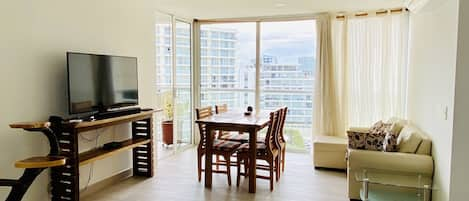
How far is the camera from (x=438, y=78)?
3.29 m

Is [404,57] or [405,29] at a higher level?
[405,29]

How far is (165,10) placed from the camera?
5.48 m

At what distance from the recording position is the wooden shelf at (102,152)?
141 inches

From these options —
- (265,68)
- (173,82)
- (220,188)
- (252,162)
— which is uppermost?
(265,68)

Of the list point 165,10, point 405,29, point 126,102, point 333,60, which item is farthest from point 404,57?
point 126,102

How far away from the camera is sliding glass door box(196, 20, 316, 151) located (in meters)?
6.07

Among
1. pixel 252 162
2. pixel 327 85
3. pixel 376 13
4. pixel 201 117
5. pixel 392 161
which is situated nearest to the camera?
pixel 392 161

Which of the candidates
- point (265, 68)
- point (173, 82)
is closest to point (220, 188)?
point (173, 82)

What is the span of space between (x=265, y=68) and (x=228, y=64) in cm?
71

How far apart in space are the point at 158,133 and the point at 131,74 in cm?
149

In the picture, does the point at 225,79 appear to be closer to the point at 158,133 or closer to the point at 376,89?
the point at 158,133

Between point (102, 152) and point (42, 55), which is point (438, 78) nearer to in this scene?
point (102, 152)

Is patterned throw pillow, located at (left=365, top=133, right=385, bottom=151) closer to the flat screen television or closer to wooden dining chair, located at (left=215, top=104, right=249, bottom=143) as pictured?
wooden dining chair, located at (left=215, top=104, right=249, bottom=143)

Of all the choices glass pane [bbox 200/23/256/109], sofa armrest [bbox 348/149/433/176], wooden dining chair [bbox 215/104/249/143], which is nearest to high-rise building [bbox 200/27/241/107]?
glass pane [bbox 200/23/256/109]
